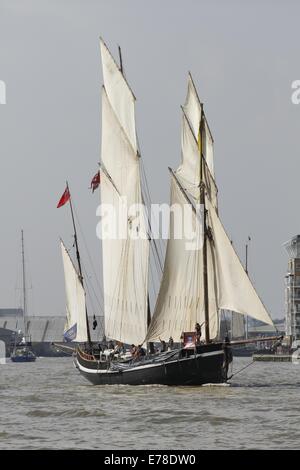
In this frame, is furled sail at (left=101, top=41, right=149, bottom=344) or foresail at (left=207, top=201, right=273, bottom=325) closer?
foresail at (left=207, top=201, right=273, bottom=325)

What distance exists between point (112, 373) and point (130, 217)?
11310 millimetres

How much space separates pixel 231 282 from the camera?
78188mm

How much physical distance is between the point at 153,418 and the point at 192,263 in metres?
25.4

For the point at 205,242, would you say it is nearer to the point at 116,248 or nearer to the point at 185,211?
the point at 185,211

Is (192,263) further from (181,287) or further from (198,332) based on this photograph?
(198,332)

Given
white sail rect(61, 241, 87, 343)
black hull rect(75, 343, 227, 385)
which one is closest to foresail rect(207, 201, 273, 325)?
black hull rect(75, 343, 227, 385)

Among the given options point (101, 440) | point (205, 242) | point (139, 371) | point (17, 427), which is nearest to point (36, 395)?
point (139, 371)

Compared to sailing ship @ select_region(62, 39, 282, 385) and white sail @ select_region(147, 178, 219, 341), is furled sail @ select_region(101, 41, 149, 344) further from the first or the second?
white sail @ select_region(147, 178, 219, 341)

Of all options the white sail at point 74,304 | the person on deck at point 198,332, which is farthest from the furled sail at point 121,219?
the white sail at point 74,304

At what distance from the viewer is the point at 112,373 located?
88.0 m

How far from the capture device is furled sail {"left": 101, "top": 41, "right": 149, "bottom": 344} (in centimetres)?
8981

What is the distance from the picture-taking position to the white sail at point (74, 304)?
103 metres

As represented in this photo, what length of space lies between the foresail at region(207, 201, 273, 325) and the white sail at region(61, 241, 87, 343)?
23.8 m

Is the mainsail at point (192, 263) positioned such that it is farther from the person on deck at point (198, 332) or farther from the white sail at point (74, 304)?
the white sail at point (74, 304)
